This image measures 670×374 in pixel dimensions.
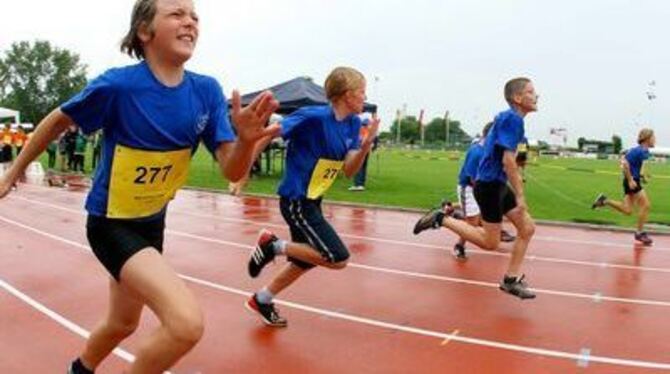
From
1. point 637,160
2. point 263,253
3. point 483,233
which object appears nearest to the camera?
point 263,253

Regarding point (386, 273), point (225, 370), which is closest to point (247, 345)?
point (225, 370)

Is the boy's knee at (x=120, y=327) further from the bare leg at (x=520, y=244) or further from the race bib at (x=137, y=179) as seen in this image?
the bare leg at (x=520, y=244)

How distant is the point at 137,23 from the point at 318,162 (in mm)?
2302

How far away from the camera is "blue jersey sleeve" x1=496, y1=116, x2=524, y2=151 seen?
660cm

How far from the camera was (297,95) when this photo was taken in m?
20.6

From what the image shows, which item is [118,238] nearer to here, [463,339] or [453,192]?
[463,339]

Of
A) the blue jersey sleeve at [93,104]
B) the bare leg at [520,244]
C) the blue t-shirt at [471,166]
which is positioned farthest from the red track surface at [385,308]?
the blue jersey sleeve at [93,104]

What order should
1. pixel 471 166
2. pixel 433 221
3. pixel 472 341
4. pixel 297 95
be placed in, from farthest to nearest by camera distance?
pixel 297 95 < pixel 471 166 < pixel 433 221 < pixel 472 341

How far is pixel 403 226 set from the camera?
12.0 m

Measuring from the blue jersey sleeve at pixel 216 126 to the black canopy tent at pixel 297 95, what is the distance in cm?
1620

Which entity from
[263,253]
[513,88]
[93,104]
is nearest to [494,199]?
[513,88]

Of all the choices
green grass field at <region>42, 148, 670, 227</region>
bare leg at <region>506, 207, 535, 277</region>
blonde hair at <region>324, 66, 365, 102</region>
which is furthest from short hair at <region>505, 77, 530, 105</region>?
green grass field at <region>42, 148, 670, 227</region>

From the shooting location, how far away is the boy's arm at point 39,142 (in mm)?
3369

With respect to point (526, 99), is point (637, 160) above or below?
below
